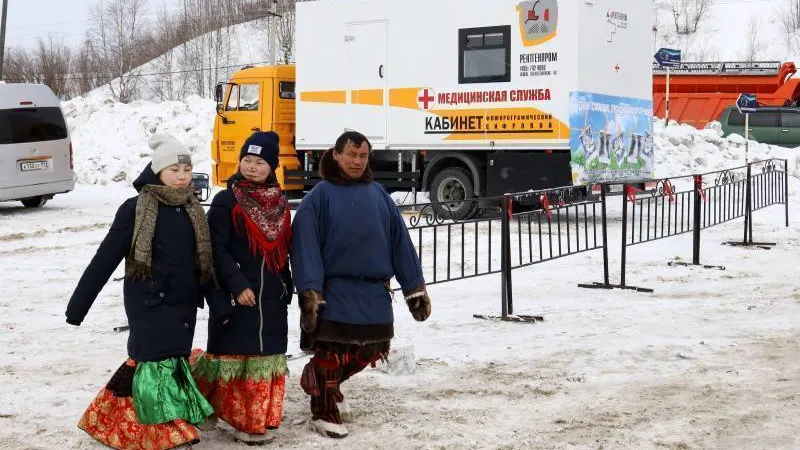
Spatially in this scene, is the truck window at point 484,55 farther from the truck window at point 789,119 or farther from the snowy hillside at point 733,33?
the snowy hillside at point 733,33

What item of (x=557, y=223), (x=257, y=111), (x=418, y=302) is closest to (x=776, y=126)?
(x=257, y=111)

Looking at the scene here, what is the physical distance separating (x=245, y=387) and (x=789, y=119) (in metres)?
25.1

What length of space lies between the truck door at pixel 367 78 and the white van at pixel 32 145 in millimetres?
5617

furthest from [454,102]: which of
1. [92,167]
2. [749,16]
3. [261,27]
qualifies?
[749,16]

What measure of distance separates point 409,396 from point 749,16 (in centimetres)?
6097

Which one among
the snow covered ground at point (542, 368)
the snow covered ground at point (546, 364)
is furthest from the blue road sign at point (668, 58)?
the snow covered ground at point (542, 368)

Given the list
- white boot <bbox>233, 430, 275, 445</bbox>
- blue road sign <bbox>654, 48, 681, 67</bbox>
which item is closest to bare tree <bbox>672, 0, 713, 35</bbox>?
blue road sign <bbox>654, 48, 681, 67</bbox>

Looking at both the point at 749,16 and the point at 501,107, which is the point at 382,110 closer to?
the point at 501,107

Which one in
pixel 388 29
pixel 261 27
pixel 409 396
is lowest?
pixel 409 396

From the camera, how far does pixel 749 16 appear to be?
202ft

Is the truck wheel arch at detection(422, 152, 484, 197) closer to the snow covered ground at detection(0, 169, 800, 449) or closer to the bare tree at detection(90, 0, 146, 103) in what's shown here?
the snow covered ground at detection(0, 169, 800, 449)

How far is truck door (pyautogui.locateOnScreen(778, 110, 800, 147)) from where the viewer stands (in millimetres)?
27188

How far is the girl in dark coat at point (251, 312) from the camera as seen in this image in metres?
4.92

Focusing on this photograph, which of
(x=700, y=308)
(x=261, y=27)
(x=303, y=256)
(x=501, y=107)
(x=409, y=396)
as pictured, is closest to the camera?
(x=303, y=256)
